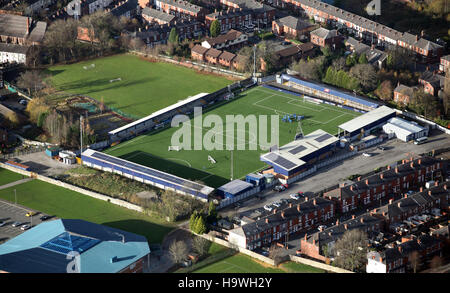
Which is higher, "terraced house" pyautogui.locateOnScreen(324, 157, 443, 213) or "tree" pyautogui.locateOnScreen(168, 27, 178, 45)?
"tree" pyautogui.locateOnScreen(168, 27, 178, 45)

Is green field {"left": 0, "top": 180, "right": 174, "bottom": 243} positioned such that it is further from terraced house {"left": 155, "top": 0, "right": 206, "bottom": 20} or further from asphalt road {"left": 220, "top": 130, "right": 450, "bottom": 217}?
terraced house {"left": 155, "top": 0, "right": 206, "bottom": 20}

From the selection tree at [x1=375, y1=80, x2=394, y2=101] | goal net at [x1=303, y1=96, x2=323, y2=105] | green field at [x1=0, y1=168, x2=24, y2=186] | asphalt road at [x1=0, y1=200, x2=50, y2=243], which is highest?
Result: tree at [x1=375, y1=80, x2=394, y2=101]

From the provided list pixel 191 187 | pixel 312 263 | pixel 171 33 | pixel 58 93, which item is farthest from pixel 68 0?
pixel 312 263

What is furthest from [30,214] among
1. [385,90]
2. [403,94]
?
[403,94]

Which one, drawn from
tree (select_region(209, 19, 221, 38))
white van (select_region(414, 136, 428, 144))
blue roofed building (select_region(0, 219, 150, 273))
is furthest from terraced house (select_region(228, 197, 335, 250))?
tree (select_region(209, 19, 221, 38))

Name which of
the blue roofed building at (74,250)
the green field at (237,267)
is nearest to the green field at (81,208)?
the blue roofed building at (74,250)

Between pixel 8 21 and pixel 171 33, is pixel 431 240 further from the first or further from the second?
pixel 8 21

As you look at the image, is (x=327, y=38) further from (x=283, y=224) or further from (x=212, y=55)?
(x=283, y=224)
